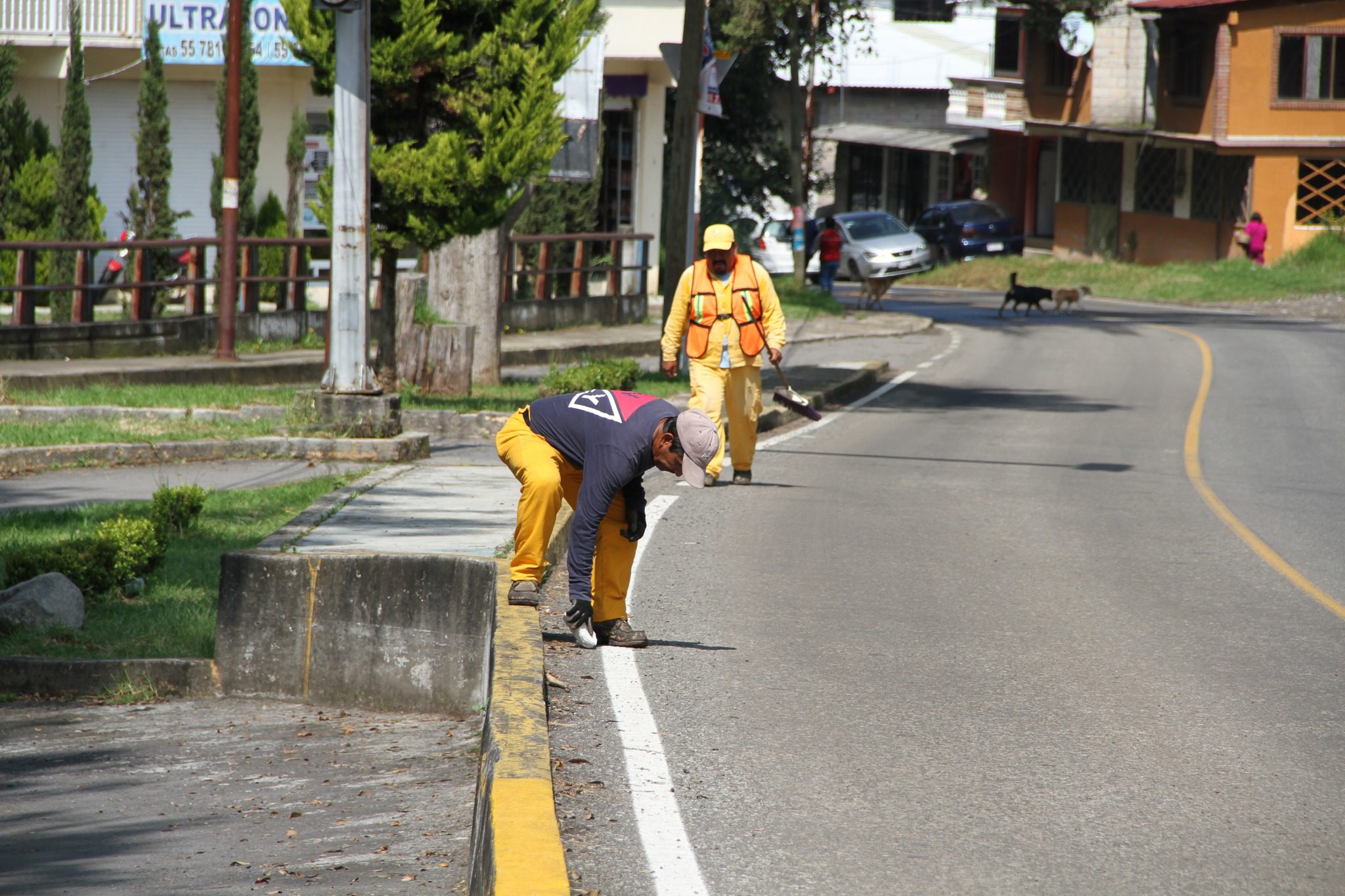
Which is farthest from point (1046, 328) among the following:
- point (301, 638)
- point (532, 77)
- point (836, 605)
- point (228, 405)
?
point (301, 638)

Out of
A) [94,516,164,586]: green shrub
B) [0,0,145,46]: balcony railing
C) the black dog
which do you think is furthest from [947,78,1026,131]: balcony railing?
[94,516,164,586]: green shrub

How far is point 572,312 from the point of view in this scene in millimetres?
24734

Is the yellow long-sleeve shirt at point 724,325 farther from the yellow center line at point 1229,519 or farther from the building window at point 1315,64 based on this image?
the building window at point 1315,64

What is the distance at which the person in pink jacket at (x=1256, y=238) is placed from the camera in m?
38.0

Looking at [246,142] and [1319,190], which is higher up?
[1319,190]

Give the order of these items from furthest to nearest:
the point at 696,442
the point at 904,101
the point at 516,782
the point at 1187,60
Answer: the point at 904,101
the point at 1187,60
the point at 696,442
the point at 516,782

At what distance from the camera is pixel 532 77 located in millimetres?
14539

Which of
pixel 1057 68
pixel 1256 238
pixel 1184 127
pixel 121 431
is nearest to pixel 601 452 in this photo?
pixel 121 431

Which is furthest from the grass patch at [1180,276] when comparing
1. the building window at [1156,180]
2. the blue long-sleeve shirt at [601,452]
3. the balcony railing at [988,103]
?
the blue long-sleeve shirt at [601,452]

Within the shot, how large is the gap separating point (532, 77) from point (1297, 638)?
910cm

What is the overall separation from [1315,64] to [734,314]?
104ft

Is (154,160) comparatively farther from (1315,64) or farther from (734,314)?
(1315,64)

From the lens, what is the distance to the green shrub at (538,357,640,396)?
1383cm

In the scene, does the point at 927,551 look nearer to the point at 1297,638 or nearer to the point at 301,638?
the point at 1297,638
